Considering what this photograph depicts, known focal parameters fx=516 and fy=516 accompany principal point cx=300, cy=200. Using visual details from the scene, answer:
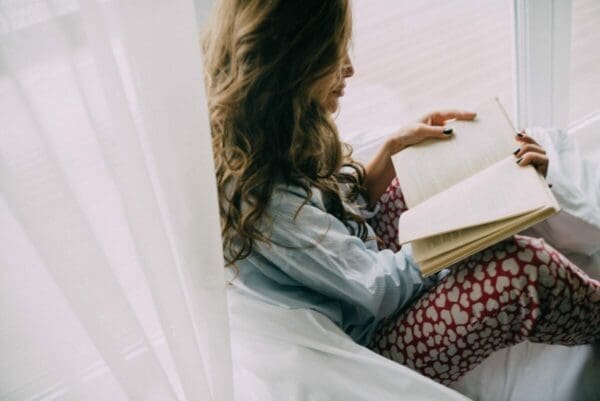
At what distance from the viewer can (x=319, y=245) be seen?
0.71m

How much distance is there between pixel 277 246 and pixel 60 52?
38 cm

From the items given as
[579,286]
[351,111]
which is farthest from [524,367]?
[351,111]

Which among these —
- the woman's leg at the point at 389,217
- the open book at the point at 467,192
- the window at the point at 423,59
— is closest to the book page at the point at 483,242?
the open book at the point at 467,192

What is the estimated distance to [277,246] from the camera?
2.32 ft

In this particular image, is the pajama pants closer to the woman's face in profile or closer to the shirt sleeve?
the shirt sleeve

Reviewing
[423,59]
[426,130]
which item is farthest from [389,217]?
[423,59]

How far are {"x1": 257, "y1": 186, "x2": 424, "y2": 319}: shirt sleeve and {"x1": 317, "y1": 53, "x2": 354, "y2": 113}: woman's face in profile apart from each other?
157 mm

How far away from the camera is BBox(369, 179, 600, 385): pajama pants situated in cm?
69

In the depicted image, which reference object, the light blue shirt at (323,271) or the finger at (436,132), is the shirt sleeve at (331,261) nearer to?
the light blue shirt at (323,271)

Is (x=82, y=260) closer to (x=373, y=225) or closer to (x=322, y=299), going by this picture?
(x=322, y=299)

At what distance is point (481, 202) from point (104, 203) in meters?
0.48

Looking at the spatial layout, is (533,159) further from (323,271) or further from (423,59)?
(423,59)

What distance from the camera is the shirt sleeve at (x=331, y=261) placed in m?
0.71

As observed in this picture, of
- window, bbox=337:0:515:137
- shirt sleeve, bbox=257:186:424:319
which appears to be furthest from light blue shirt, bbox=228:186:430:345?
window, bbox=337:0:515:137
